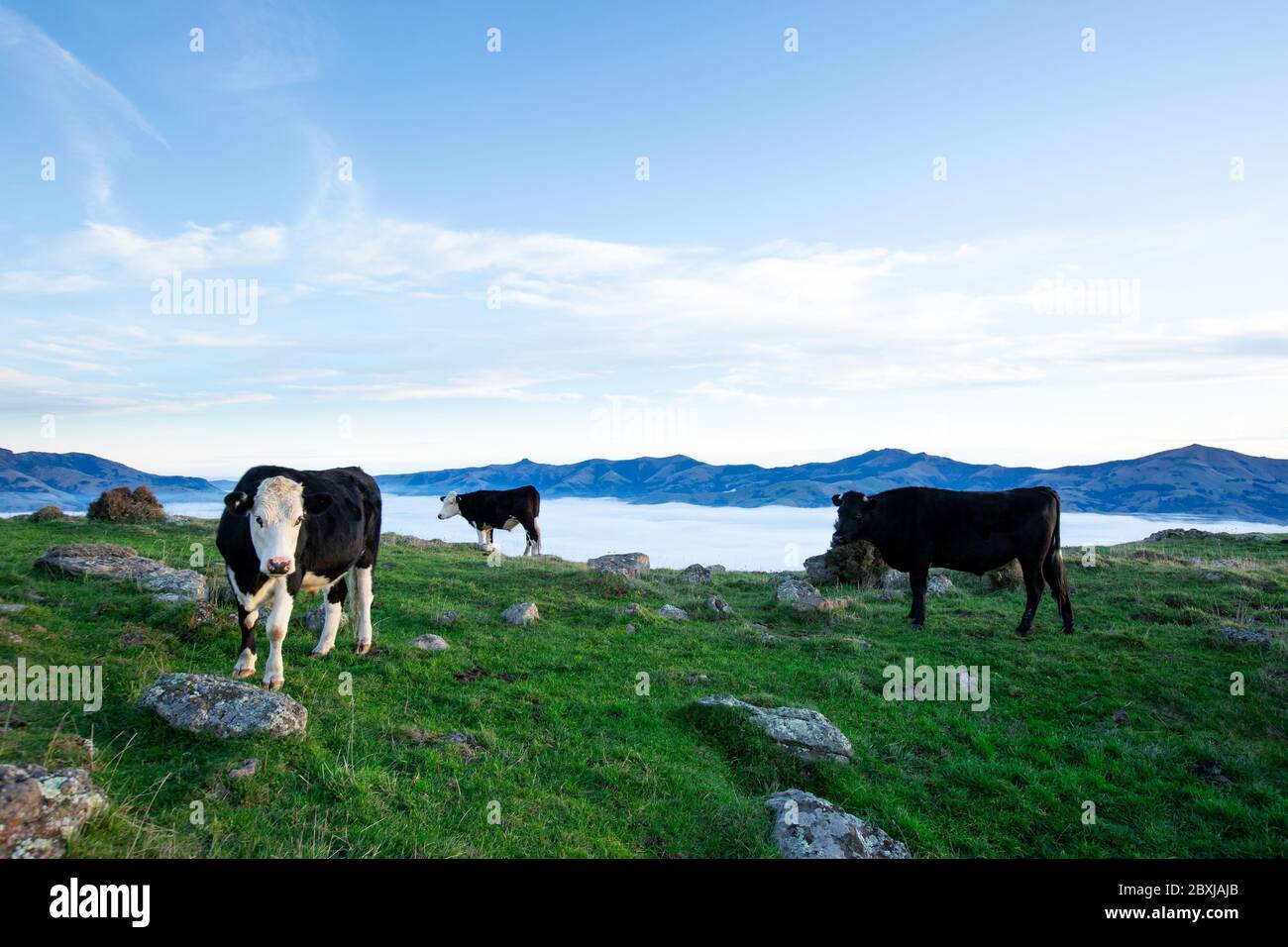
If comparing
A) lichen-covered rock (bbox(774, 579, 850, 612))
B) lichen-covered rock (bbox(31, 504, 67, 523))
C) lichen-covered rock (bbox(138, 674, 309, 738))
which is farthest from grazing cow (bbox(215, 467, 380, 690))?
lichen-covered rock (bbox(31, 504, 67, 523))

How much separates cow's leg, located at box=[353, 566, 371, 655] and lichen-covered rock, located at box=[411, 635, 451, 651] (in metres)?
0.72

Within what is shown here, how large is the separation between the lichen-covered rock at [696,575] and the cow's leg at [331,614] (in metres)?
11.0

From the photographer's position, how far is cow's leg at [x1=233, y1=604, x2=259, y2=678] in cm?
806

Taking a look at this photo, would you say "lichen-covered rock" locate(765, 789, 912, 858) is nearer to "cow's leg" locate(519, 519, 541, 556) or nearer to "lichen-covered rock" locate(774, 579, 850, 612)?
"lichen-covered rock" locate(774, 579, 850, 612)

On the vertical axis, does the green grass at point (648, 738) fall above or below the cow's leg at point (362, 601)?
below

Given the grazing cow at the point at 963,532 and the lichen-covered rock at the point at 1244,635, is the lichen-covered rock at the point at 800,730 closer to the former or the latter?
the grazing cow at the point at 963,532

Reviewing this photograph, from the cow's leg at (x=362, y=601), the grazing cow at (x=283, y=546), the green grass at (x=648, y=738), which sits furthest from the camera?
the cow's leg at (x=362, y=601)

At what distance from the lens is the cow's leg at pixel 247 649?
8.06 metres

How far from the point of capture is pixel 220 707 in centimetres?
643

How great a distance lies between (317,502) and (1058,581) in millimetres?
14069

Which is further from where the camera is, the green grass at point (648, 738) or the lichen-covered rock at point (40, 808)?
the green grass at point (648, 738)

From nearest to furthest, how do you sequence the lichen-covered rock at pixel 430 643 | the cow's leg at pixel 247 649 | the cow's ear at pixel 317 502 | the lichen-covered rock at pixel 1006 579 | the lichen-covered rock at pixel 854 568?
1. the cow's leg at pixel 247 649
2. the cow's ear at pixel 317 502
3. the lichen-covered rock at pixel 430 643
4. the lichen-covered rock at pixel 1006 579
5. the lichen-covered rock at pixel 854 568

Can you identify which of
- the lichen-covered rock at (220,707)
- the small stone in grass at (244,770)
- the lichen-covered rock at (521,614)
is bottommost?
the lichen-covered rock at (521,614)

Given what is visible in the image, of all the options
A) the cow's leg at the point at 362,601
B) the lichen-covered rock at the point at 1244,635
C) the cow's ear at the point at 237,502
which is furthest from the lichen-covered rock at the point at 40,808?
the lichen-covered rock at the point at 1244,635
